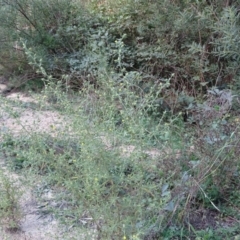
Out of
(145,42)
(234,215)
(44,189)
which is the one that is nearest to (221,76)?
(145,42)

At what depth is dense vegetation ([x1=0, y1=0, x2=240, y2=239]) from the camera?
276 cm

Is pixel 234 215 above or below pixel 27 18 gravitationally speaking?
below

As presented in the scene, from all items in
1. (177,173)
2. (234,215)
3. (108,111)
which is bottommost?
(234,215)

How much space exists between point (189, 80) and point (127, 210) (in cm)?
298

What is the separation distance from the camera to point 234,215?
3.07 m

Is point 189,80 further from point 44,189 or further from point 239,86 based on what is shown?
point 44,189

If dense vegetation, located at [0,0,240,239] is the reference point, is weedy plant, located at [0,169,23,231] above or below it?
below

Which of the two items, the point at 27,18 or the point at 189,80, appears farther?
the point at 27,18

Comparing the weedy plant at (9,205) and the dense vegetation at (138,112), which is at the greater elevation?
the dense vegetation at (138,112)

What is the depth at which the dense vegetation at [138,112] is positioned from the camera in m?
2.76

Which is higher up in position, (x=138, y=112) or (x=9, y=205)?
(x=138, y=112)

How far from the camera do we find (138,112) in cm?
313

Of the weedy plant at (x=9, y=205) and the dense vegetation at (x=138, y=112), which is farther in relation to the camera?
the weedy plant at (x=9, y=205)

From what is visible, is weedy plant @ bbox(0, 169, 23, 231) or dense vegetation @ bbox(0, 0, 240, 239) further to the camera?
weedy plant @ bbox(0, 169, 23, 231)
